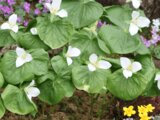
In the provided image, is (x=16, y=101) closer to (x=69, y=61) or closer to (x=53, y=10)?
(x=69, y=61)

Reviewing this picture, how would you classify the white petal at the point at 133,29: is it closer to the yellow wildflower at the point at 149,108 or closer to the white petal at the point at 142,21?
the white petal at the point at 142,21

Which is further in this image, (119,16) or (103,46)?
(119,16)

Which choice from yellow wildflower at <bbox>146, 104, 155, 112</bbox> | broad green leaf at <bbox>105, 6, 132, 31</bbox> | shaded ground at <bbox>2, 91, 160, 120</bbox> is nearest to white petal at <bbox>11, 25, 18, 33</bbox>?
broad green leaf at <bbox>105, 6, 132, 31</bbox>

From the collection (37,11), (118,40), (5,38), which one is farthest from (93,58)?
(37,11)

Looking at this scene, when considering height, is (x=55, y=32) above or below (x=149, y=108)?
above

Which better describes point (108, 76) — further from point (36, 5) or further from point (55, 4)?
point (36, 5)

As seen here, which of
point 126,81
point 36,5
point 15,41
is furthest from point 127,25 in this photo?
point 36,5

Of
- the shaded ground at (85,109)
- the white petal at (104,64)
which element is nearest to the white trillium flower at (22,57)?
the white petal at (104,64)

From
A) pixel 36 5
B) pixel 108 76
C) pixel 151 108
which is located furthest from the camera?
pixel 36 5
